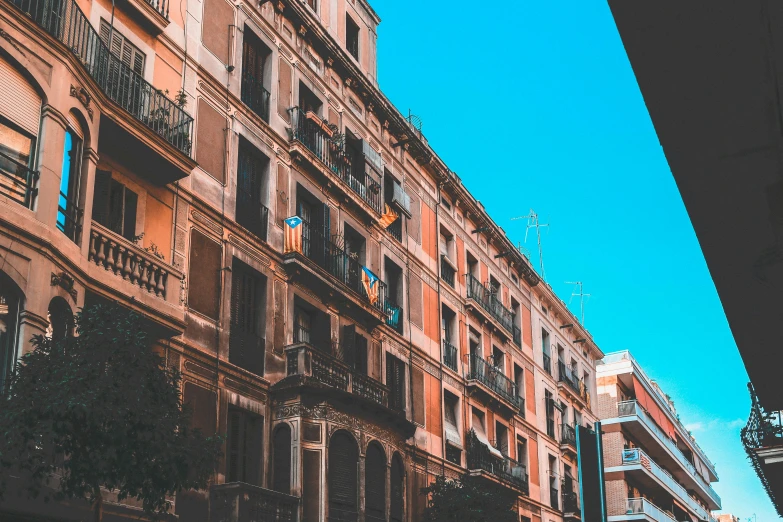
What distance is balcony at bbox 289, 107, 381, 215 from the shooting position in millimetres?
25609

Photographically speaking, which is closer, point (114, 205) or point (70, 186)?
point (70, 186)

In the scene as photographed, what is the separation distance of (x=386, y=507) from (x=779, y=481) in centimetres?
1028

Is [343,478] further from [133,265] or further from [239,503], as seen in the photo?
[133,265]

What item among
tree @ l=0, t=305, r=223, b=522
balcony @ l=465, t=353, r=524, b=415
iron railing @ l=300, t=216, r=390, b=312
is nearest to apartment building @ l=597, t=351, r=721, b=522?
balcony @ l=465, t=353, r=524, b=415

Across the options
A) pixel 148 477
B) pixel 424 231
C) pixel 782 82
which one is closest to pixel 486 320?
pixel 424 231

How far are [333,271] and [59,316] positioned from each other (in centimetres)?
1186

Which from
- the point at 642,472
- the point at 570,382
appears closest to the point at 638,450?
the point at 642,472

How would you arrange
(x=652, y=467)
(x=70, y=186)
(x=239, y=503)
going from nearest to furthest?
(x=70, y=186) < (x=239, y=503) < (x=652, y=467)

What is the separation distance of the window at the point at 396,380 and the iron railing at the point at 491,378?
Answer: 529 cm

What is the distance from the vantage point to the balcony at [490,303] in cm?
3678

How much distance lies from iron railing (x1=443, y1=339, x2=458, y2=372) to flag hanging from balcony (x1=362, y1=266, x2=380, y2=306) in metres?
6.23

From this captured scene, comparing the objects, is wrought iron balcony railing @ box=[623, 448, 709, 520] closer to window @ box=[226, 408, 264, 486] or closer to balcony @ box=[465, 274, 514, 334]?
balcony @ box=[465, 274, 514, 334]

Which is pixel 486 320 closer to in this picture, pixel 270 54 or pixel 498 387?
pixel 498 387

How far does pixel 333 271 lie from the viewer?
2595 centimetres
